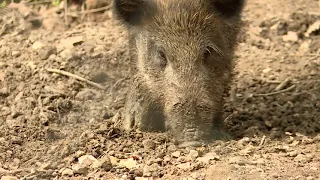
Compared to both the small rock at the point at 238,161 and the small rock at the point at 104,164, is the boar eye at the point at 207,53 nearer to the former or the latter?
the small rock at the point at 238,161

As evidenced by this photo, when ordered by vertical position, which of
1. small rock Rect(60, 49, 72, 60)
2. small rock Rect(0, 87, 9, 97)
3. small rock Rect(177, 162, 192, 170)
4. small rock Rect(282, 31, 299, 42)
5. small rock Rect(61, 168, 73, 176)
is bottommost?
small rock Rect(61, 168, 73, 176)

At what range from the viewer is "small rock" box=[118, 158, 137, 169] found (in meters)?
4.46

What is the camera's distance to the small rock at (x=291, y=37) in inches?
267

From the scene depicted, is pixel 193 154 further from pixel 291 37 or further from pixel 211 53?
pixel 291 37

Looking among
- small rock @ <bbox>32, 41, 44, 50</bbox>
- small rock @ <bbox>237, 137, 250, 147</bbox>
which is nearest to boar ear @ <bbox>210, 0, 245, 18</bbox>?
small rock @ <bbox>237, 137, 250, 147</bbox>

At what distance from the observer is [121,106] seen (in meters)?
5.80

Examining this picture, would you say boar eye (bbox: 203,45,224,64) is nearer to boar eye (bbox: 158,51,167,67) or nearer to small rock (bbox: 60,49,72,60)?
boar eye (bbox: 158,51,167,67)

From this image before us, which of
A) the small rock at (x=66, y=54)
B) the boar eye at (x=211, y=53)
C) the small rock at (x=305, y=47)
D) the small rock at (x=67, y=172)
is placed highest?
the boar eye at (x=211, y=53)

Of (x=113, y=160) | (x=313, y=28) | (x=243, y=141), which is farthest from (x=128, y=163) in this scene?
(x=313, y=28)

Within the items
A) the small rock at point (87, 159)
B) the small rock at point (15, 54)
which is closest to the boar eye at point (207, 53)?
the small rock at point (87, 159)

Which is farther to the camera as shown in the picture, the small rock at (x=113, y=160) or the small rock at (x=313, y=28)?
the small rock at (x=313, y=28)

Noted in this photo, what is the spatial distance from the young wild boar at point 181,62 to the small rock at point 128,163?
15.6 inches

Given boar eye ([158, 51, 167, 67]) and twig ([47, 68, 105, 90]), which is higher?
boar eye ([158, 51, 167, 67])

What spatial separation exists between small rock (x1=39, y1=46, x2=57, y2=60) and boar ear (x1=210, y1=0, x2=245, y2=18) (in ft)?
6.64
